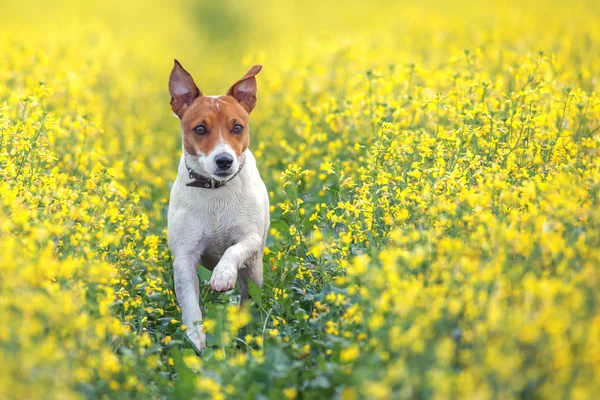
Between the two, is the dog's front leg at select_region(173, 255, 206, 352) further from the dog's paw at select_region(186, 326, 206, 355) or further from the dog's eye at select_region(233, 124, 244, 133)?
the dog's eye at select_region(233, 124, 244, 133)

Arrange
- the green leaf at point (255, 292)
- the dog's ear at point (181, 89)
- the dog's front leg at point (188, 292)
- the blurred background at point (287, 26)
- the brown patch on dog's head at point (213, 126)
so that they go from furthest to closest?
the blurred background at point (287, 26) < the dog's ear at point (181, 89) < the brown patch on dog's head at point (213, 126) < the green leaf at point (255, 292) < the dog's front leg at point (188, 292)

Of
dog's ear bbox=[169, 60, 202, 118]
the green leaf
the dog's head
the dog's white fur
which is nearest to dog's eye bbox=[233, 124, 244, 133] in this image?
the dog's head

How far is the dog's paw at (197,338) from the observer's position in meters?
5.03

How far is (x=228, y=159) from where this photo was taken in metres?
5.36

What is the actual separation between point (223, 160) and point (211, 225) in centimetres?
47

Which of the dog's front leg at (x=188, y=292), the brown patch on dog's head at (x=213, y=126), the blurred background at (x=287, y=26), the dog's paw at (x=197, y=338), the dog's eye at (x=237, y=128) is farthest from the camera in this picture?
the blurred background at (x=287, y=26)

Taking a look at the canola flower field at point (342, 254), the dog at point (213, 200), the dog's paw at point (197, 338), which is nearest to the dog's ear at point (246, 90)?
the dog at point (213, 200)

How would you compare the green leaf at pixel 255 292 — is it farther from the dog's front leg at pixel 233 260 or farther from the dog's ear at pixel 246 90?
the dog's ear at pixel 246 90

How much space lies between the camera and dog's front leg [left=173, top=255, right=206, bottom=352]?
16.9 ft

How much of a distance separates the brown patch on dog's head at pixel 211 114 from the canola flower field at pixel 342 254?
0.45 meters

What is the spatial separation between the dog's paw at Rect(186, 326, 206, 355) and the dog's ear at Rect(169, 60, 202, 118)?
162 cm

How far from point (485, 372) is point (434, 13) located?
14.5m

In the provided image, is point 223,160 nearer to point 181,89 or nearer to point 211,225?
point 211,225

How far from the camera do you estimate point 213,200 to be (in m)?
5.58
